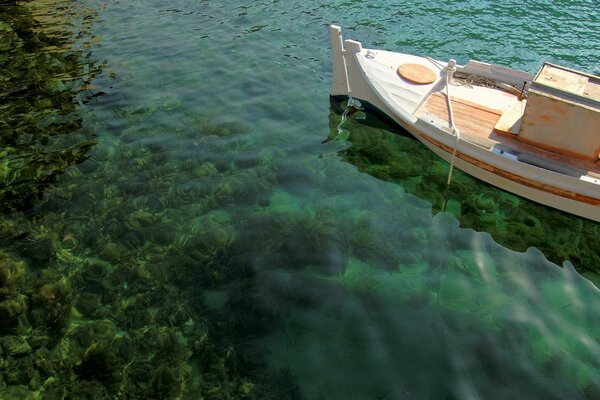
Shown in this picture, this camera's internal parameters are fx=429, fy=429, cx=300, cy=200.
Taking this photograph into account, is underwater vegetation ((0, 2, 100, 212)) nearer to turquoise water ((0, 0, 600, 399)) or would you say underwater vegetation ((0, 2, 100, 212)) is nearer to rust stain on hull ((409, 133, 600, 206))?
turquoise water ((0, 0, 600, 399))

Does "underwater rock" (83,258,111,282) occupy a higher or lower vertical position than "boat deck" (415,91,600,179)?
lower

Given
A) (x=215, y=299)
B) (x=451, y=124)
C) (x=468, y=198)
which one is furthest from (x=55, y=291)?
(x=451, y=124)

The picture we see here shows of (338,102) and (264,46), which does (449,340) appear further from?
(264,46)

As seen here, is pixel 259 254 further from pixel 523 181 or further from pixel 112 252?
pixel 523 181

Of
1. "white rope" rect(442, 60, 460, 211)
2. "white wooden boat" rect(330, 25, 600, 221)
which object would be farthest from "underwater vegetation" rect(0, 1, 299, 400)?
"white rope" rect(442, 60, 460, 211)

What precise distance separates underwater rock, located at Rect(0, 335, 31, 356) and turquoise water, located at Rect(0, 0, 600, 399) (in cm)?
4

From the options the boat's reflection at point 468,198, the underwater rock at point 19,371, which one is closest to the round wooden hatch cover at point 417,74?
the boat's reflection at point 468,198

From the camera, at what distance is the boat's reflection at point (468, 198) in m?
11.2

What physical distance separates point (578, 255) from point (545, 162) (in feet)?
8.32

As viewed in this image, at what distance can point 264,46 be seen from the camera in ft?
66.8

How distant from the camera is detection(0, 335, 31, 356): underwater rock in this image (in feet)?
29.0

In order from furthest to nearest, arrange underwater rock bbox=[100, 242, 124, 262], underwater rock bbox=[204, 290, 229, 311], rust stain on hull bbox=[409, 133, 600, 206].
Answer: rust stain on hull bbox=[409, 133, 600, 206] < underwater rock bbox=[100, 242, 124, 262] < underwater rock bbox=[204, 290, 229, 311]

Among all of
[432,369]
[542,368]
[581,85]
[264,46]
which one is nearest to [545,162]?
Answer: [581,85]

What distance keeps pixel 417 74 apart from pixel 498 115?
121 inches
